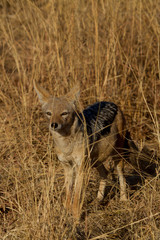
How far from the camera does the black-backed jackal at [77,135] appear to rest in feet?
13.9

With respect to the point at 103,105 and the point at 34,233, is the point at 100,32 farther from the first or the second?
the point at 34,233

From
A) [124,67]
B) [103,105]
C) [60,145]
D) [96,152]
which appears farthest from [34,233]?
[124,67]

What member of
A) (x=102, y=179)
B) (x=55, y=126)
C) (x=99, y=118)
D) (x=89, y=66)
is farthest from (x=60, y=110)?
(x=89, y=66)

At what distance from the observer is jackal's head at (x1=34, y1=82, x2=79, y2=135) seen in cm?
419

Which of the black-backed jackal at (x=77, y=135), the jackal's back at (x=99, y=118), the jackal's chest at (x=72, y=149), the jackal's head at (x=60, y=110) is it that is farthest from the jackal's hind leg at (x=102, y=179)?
the jackal's head at (x=60, y=110)

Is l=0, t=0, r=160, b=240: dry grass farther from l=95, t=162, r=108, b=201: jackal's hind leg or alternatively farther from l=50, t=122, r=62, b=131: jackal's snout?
l=50, t=122, r=62, b=131: jackal's snout

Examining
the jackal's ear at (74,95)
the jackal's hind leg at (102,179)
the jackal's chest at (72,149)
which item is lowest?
the jackal's hind leg at (102,179)

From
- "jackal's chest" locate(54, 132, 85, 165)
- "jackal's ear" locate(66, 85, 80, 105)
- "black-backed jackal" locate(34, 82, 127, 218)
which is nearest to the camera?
"black-backed jackal" locate(34, 82, 127, 218)

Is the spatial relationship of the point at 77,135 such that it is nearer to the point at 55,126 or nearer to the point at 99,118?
the point at 55,126

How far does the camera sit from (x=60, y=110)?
14.2 feet

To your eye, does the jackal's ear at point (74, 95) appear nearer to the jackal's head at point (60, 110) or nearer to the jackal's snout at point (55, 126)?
the jackal's head at point (60, 110)

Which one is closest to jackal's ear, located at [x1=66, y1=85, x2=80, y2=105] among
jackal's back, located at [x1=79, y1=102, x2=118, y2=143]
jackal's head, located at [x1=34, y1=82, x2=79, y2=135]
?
jackal's head, located at [x1=34, y1=82, x2=79, y2=135]

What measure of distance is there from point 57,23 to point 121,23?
3.40 feet

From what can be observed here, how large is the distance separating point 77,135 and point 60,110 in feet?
1.14
